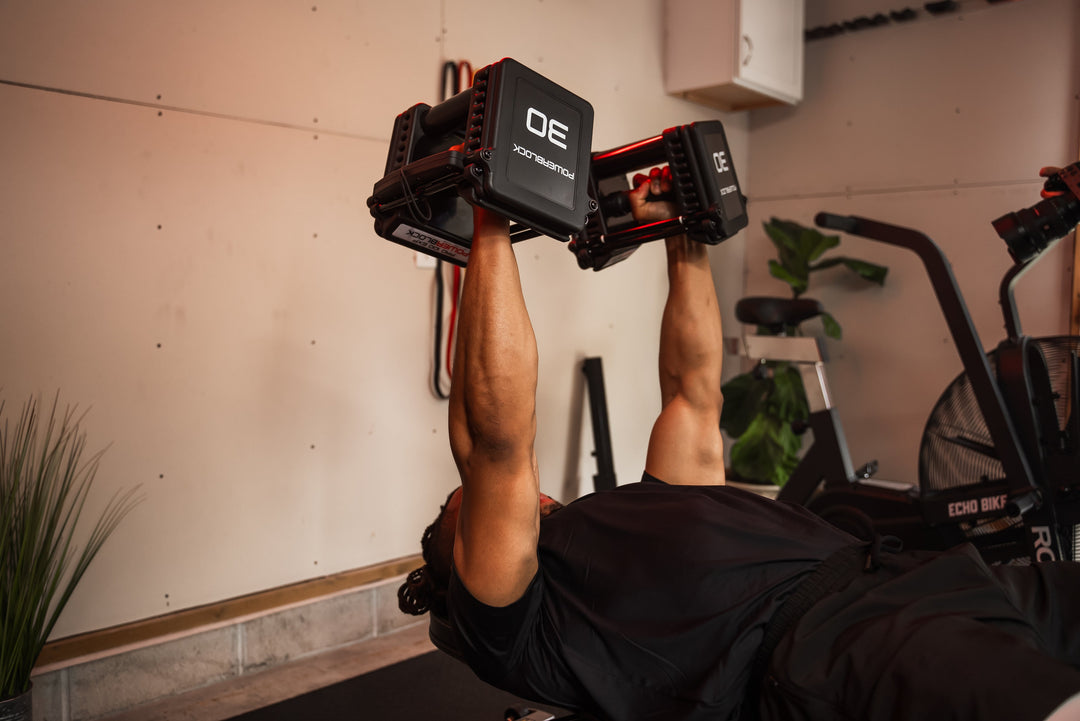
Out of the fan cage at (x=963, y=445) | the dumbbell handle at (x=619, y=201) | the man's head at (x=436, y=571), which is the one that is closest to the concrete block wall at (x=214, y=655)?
the man's head at (x=436, y=571)

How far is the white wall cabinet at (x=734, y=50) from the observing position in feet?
11.8

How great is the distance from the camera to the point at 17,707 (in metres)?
1.81

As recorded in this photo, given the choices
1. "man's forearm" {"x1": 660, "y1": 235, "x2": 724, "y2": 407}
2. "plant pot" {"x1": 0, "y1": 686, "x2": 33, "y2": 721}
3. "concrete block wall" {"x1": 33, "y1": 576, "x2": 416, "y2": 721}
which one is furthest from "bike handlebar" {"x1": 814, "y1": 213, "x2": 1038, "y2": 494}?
"plant pot" {"x1": 0, "y1": 686, "x2": 33, "y2": 721}

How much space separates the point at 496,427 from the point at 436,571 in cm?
42

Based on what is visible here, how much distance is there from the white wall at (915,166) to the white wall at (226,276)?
1.68m

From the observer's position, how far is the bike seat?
3.13m

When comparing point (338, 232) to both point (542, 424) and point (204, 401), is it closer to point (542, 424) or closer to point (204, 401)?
point (204, 401)

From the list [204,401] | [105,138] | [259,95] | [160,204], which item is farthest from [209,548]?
[259,95]

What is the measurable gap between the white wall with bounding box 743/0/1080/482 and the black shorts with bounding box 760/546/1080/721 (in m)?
2.59

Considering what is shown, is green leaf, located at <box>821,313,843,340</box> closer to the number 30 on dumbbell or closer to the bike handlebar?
the bike handlebar

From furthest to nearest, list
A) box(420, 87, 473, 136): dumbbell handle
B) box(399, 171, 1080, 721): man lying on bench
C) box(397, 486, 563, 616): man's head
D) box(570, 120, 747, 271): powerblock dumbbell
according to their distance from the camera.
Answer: box(570, 120, 747, 271): powerblock dumbbell, box(397, 486, 563, 616): man's head, box(420, 87, 473, 136): dumbbell handle, box(399, 171, 1080, 721): man lying on bench

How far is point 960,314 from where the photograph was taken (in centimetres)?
271

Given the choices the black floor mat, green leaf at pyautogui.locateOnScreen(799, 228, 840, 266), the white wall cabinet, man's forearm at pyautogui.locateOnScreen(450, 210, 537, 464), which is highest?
the white wall cabinet

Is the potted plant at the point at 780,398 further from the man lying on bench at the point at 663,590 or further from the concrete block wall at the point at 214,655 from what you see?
the man lying on bench at the point at 663,590
